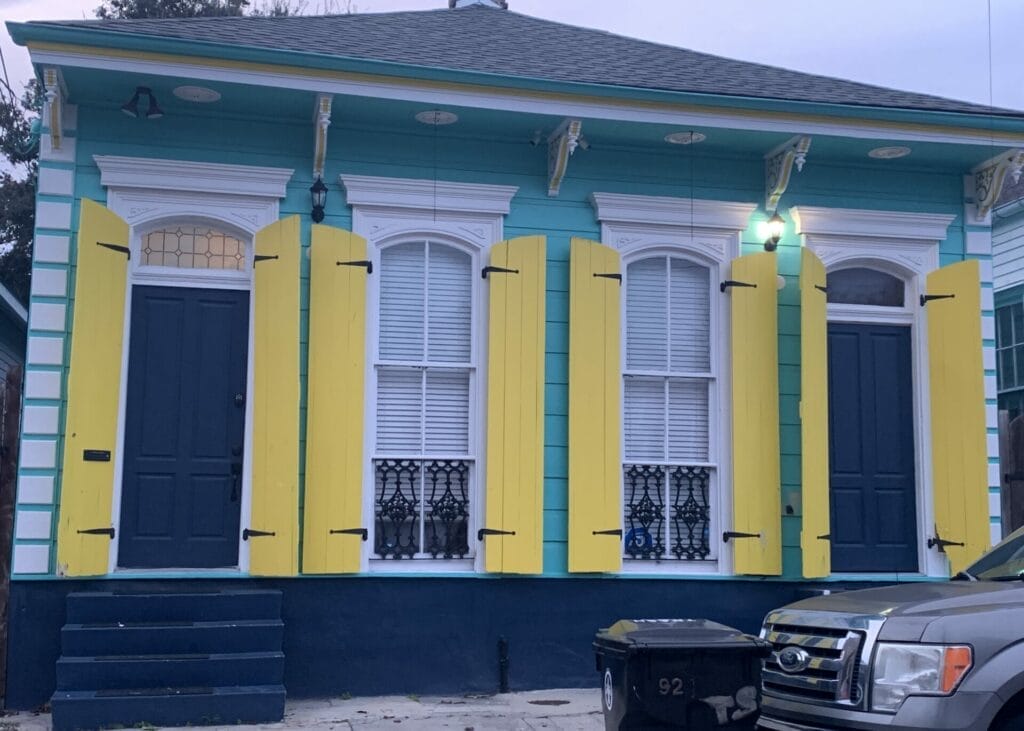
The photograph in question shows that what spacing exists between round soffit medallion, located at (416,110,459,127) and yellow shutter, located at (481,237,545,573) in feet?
3.30

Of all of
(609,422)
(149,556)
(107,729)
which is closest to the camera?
(107,729)

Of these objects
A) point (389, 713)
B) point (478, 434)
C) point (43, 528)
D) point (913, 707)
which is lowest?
point (389, 713)

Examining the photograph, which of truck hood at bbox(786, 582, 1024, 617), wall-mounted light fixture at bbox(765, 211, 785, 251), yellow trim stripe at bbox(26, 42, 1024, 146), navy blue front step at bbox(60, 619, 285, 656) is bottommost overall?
navy blue front step at bbox(60, 619, 285, 656)

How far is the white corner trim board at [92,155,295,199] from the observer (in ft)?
28.2

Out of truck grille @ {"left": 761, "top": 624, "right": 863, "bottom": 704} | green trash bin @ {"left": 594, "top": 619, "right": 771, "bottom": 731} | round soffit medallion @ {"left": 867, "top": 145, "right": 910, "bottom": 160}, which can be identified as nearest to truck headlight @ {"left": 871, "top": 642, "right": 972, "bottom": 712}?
truck grille @ {"left": 761, "top": 624, "right": 863, "bottom": 704}

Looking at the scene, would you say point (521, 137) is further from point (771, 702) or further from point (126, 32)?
point (771, 702)

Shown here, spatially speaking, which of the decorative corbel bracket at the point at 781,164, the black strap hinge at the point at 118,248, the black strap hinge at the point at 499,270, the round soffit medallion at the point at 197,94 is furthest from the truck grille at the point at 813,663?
the round soffit medallion at the point at 197,94

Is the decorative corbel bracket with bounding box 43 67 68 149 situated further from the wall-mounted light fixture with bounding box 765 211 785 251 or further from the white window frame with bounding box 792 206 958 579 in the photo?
the white window frame with bounding box 792 206 958 579

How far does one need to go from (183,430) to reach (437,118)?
117 inches

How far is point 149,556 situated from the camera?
849cm

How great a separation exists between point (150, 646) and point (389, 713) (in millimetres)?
1651

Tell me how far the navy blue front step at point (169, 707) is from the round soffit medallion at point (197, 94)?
4.09 metres

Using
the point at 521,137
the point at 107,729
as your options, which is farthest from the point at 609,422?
the point at 107,729

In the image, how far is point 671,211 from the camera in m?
9.55
